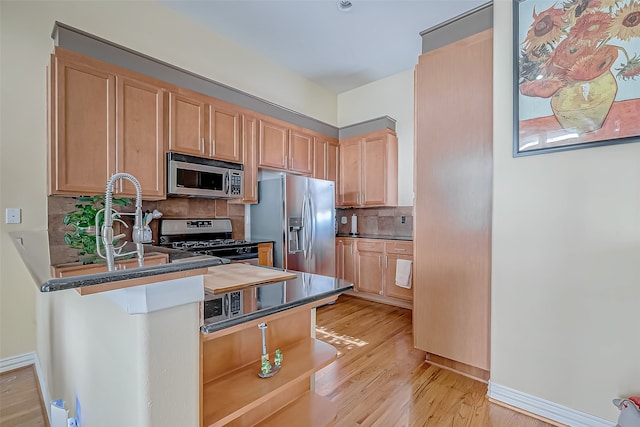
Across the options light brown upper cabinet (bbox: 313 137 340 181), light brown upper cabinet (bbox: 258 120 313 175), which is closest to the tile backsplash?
light brown upper cabinet (bbox: 313 137 340 181)

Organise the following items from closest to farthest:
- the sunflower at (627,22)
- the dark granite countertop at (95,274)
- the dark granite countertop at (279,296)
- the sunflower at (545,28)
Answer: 1. the dark granite countertop at (95,274)
2. the dark granite countertop at (279,296)
3. the sunflower at (627,22)
4. the sunflower at (545,28)

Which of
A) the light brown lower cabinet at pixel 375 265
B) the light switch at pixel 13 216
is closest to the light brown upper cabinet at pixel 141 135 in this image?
the light switch at pixel 13 216

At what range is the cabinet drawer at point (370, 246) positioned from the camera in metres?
3.80

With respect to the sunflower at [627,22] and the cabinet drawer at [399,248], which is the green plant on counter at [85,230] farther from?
the cabinet drawer at [399,248]

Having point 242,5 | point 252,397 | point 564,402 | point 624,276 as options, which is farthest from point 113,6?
point 564,402

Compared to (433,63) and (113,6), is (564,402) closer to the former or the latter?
(433,63)

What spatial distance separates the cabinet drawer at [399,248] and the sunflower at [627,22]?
2418 millimetres

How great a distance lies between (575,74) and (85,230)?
274 cm

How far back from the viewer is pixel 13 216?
216 cm

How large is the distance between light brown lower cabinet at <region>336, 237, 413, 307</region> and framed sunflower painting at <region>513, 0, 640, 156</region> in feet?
6.63

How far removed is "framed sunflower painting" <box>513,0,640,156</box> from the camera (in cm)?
146

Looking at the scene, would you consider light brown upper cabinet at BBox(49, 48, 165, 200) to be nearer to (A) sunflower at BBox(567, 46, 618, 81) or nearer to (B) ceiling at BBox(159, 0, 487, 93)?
(B) ceiling at BBox(159, 0, 487, 93)

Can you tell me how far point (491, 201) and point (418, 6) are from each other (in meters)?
2.18

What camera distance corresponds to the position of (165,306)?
680mm
